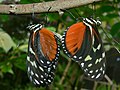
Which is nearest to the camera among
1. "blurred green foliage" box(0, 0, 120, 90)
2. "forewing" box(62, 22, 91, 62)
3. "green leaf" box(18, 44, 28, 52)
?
"forewing" box(62, 22, 91, 62)

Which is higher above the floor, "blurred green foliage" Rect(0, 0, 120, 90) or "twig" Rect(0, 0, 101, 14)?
"twig" Rect(0, 0, 101, 14)

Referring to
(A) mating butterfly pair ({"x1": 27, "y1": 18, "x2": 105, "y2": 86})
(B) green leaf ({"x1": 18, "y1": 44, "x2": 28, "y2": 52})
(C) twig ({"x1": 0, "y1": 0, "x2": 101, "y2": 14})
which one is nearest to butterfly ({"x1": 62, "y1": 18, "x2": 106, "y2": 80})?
(A) mating butterfly pair ({"x1": 27, "y1": 18, "x2": 105, "y2": 86})

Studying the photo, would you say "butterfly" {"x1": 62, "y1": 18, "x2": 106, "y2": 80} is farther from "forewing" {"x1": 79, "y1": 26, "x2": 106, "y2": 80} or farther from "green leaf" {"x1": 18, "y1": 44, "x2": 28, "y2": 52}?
"green leaf" {"x1": 18, "y1": 44, "x2": 28, "y2": 52}

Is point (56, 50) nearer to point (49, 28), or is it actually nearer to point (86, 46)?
point (86, 46)

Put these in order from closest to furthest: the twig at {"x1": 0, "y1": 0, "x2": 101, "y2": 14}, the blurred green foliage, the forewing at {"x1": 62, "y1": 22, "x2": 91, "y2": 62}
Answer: the twig at {"x1": 0, "y1": 0, "x2": 101, "y2": 14} → the forewing at {"x1": 62, "y1": 22, "x2": 91, "y2": 62} → the blurred green foliage

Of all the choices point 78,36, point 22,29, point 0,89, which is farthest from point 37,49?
point 0,89

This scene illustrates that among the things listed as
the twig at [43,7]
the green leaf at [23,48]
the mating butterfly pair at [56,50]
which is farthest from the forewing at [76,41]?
the green leaf at [23,48]

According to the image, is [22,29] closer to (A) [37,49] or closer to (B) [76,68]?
(B) [76,68]

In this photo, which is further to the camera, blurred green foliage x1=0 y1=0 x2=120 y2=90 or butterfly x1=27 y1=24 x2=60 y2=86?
blurred green foliage x1=0 y1=0 x2=120 y2=90
